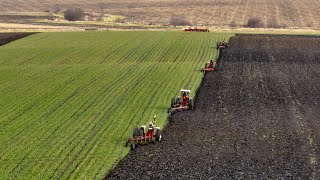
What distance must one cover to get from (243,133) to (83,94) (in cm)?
1320

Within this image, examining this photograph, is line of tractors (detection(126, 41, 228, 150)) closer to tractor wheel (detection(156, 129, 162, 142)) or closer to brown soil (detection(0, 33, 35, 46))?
tractor wheel (detection(156, 129, 162, 142))

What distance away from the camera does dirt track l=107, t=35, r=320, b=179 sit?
2238 centimetres

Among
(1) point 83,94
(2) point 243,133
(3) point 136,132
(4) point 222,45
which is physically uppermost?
(3) point 136,132

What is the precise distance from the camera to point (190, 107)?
3266 cm

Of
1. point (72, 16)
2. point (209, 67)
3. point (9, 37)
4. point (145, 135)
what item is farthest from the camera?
point (72, 16)

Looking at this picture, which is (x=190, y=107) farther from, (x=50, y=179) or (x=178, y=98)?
(x=50, y=179)

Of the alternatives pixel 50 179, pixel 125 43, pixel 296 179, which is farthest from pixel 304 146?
pixel 125 43

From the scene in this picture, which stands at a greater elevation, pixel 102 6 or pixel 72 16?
pixel 72 16

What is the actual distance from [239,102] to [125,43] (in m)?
31.4

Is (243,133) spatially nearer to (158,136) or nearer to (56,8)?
(158,136)

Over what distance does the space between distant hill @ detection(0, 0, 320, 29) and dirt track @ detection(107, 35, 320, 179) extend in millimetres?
59128

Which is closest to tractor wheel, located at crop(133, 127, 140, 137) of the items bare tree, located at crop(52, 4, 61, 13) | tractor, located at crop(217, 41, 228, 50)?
tractor, located at crop(217, 41, 228, 50)

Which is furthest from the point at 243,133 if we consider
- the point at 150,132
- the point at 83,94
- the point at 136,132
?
the point at 83,94

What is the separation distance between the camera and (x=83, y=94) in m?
36.4
